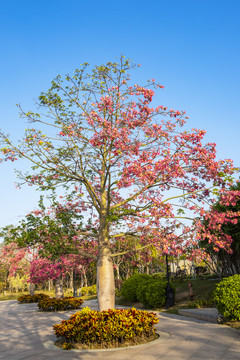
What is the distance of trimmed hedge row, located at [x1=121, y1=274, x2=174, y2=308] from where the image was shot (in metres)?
16.3

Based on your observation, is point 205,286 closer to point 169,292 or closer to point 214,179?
point 169,292

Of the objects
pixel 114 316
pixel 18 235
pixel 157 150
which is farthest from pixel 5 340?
pixel 157 150

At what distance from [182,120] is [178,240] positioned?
4.57 meters

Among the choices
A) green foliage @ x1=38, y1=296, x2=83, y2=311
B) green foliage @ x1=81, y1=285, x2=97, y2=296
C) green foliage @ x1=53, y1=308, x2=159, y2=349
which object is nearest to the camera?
green foliage @ x1=53, y1=308, x2=159, y2=349

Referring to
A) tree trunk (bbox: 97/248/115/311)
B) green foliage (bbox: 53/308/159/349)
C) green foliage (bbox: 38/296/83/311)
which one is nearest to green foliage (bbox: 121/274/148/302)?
green foliage (bbox: 38/296/83/311)

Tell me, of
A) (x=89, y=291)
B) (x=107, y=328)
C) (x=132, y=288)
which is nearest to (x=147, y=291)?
(x=132, y=288)

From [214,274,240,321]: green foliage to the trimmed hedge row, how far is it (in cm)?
663

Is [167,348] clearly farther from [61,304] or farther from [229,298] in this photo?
[61,304]

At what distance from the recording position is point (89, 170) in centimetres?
1280

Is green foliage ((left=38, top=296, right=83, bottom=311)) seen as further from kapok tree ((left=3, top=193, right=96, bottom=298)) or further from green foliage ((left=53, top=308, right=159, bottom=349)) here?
green foliage ((left=53, top=308, right=159, bottom=349))

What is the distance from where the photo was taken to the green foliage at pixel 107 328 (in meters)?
7.82

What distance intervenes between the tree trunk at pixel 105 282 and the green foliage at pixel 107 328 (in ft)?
4.35

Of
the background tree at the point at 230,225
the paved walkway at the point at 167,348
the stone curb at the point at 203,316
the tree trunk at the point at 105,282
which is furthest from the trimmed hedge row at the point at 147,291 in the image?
the tree trunk at the point at 105,282

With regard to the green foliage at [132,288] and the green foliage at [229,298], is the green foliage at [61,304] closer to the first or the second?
the green foliage at [132,288]
